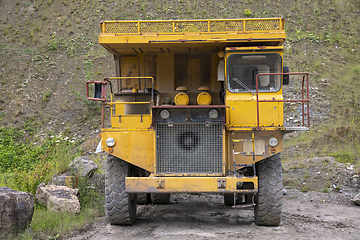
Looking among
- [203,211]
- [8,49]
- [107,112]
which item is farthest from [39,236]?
[8,49]

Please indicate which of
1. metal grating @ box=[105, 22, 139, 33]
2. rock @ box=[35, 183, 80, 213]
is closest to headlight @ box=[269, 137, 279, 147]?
metal grating @ box=[105, 22, 139, 33]

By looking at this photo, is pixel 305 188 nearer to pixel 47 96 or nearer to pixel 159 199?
pixel 159 199

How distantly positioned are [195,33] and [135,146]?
246cm

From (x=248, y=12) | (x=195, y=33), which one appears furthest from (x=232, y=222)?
(x=248, y=12)

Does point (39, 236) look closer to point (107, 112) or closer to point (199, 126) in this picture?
point (199, 126)

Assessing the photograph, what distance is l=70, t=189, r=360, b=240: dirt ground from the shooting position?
659 centimetres

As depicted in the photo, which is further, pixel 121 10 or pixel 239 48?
pixel 121 10

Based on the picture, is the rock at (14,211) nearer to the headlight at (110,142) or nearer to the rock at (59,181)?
the headlight at (110,142)

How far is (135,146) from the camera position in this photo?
703 centimetres

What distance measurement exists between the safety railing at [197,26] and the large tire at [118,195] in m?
2.57

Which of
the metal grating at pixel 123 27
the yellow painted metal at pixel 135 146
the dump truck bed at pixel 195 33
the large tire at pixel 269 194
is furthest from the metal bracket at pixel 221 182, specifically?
the metal grating at pixel 123 27

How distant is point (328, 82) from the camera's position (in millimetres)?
21688

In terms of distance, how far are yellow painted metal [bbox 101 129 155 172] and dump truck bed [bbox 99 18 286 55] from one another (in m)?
1.79

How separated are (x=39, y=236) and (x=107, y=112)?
572 inches
